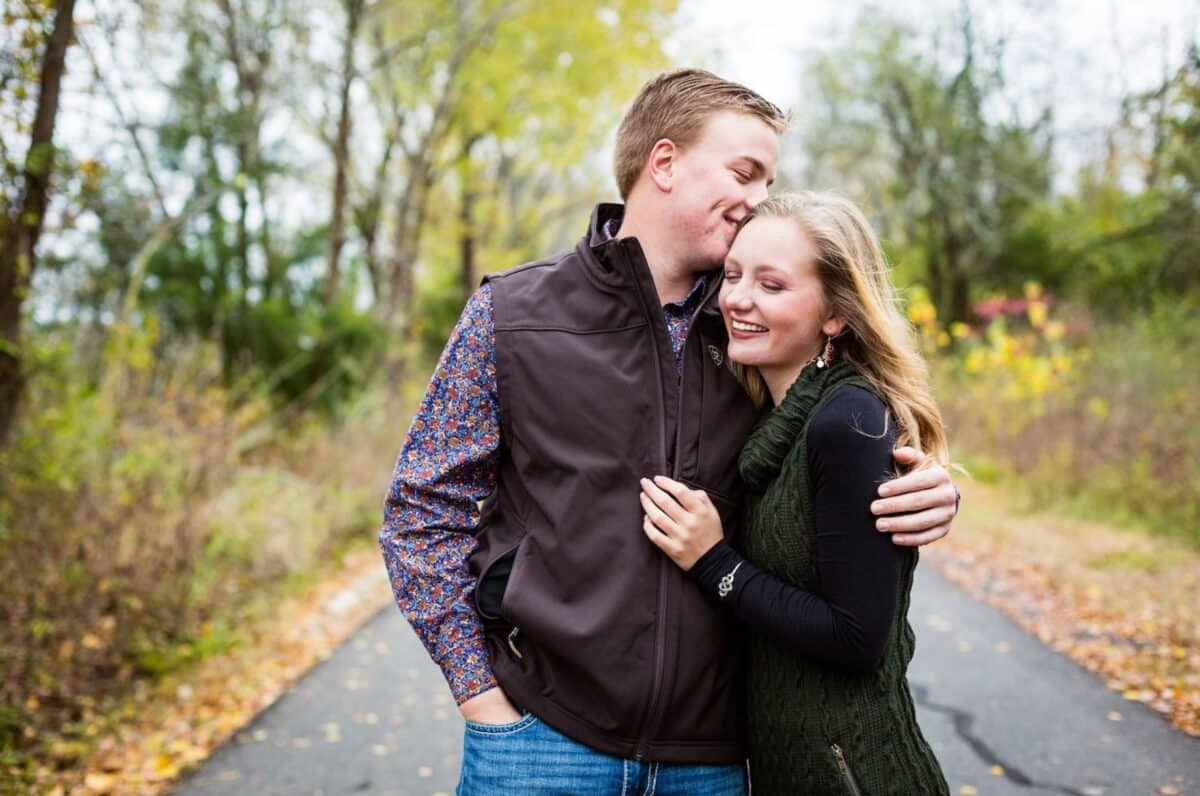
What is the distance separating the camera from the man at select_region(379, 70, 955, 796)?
2057 millimetres

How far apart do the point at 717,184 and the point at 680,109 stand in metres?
0.21

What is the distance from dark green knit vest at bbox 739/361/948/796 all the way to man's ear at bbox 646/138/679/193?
613 mm

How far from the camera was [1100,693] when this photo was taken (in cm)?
526

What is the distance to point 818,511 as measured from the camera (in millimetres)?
1918

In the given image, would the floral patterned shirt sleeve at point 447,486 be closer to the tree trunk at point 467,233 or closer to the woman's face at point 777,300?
the woman's face at point 777,300

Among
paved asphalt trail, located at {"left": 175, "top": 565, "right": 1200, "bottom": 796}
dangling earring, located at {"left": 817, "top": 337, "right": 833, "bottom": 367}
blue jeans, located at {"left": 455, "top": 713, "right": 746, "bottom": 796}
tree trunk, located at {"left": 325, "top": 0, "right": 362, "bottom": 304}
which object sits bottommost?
paved asphalt trail, located at {"left": 175, "top": 565, "right": 1200, "bottom": 796}

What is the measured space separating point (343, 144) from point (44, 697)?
10106 millimetres

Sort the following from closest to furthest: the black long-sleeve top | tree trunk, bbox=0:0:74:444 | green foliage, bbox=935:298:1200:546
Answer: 1. the black long-sleeve top
2. tree trunk, bbox=0:0:74:444
3. green foliage, bbox=935:298:1200:546

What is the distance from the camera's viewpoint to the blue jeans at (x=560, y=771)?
207cm

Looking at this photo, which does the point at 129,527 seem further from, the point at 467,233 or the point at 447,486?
the point at 467,233

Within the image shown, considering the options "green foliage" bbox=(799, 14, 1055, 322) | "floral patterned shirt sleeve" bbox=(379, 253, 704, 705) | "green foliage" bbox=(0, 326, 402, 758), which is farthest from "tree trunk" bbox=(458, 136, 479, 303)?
"floral patterned shirt sleeve" bbox=(379, 253, 704, 705)

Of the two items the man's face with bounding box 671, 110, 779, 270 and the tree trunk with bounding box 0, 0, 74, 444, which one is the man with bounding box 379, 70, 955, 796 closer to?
the man's face with bounding box 671, 110, 779, 270

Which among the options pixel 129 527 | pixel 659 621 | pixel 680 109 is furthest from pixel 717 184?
pixel 129 527

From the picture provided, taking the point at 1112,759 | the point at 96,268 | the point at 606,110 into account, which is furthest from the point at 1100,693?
the point at 606,110
